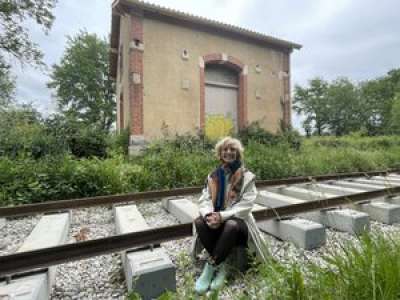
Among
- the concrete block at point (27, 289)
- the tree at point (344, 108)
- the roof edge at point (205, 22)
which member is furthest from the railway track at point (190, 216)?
the tree at point (344, 108)

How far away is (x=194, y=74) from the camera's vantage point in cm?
995

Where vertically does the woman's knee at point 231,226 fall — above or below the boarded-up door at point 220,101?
below

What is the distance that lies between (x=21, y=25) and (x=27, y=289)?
1292cm

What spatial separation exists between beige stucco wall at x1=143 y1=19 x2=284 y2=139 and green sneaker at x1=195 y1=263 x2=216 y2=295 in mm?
7511

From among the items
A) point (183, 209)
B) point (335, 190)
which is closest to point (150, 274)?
point (183, 209)

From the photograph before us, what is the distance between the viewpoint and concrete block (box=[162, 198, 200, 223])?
122 inches

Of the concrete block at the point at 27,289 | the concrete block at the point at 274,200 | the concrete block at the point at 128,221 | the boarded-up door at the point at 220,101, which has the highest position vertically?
the boarded-up door at the point at 220,101

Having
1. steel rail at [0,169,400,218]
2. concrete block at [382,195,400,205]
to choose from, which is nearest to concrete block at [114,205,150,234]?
steel rail at [0,169,400,218]

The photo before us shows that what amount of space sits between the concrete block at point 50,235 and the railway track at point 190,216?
16 centimetres

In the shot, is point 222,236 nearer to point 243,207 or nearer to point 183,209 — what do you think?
point 243,207

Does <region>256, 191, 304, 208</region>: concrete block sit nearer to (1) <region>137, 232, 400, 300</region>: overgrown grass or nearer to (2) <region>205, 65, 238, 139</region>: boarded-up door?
(1) <region>137, 232, 400, 300</region>: overgrown grass

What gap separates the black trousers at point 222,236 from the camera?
1886 millimetres

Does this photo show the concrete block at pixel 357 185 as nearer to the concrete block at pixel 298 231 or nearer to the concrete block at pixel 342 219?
the concrete block at pixel 342 219

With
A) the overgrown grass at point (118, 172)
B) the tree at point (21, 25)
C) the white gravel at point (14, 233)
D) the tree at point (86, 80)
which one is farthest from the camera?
the tree at point (86, 80)
